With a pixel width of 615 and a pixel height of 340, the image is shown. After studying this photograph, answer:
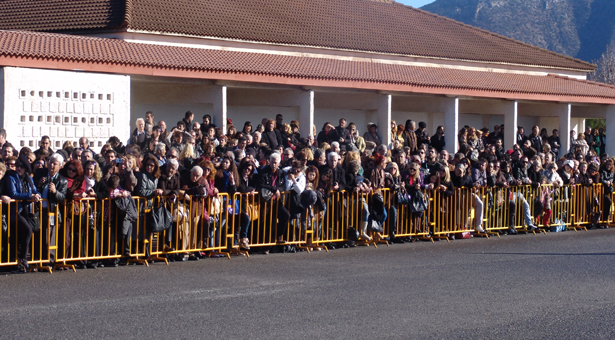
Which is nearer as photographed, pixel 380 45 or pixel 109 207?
pixel 109 207

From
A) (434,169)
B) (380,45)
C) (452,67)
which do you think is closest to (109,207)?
(434,169)

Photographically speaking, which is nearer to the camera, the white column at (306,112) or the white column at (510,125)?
the white column at (306,112)

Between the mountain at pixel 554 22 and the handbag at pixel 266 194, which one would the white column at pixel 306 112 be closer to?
the handbag at pixel 266 194

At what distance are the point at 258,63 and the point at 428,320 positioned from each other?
54.3 ft

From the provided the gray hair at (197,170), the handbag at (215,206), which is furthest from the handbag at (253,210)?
the gray hair at (197,170)

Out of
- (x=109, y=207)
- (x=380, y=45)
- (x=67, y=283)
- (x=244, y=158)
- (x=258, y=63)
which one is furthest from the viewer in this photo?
(x=380, y=45)

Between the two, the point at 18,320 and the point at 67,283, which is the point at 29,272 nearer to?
the point at 67,283

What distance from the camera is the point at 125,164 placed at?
12641 millimetres

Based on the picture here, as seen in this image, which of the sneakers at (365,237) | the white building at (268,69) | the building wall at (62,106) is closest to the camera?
the sneakers at (365,237)

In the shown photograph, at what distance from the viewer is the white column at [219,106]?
22156 millimetres

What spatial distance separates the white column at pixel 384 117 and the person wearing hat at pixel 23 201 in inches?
603

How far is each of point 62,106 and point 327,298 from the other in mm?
11303

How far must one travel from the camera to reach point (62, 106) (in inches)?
736

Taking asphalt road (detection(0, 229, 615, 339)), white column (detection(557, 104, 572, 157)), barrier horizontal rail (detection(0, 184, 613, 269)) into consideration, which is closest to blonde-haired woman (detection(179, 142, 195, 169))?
barrier horizontal rail (detection(0, 184, 613, 269))
